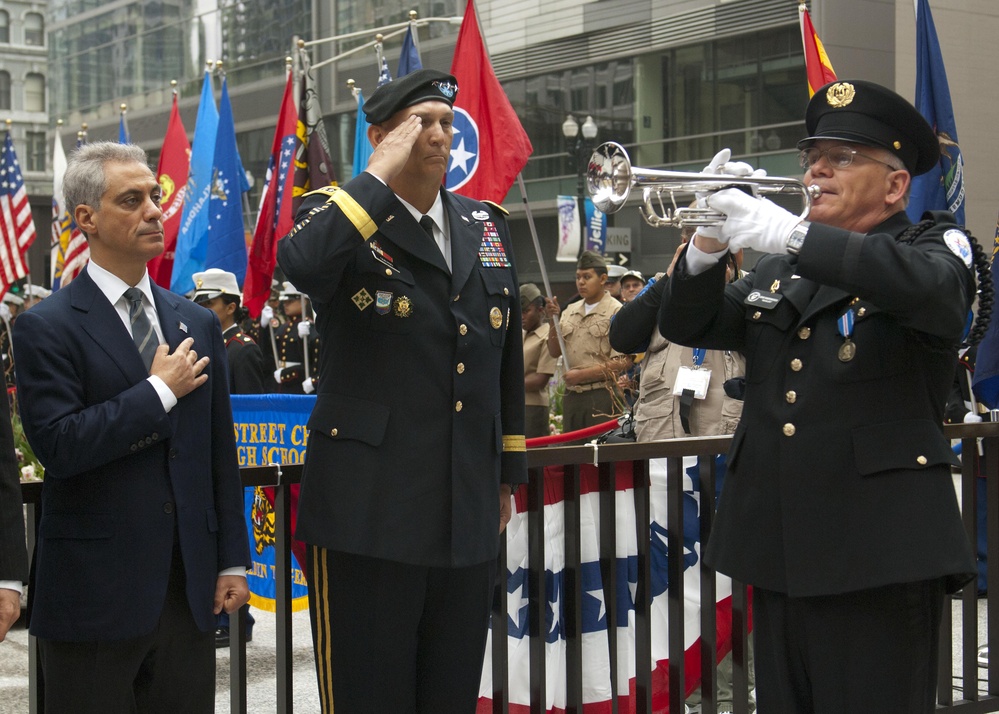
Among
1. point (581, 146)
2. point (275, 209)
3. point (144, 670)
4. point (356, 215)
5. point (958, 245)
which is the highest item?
point (581, 146)

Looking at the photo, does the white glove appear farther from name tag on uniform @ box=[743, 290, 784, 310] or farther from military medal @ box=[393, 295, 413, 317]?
military medal @ box=[393, 295, 413, 317]

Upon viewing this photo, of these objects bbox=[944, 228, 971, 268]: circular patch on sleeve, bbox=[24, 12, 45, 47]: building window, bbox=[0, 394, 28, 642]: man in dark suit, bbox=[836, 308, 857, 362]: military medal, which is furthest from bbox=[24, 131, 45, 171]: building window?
bbox=[944, 228, 971, 268]: circular patch on sleeve

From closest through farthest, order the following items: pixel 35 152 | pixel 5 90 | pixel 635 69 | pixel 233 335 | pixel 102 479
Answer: pixel 102 479 → pixel 233 335 → pixel 635 69 → pixel 35 152 → pixel 5 90

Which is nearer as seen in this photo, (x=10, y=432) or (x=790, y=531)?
(x=10, y=432)

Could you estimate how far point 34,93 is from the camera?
236 ft

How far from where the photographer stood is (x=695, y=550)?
468 centimetres

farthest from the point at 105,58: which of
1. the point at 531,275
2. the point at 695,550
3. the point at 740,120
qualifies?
the point at 695,550

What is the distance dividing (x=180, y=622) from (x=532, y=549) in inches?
59.3

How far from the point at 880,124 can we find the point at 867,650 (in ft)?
4.45

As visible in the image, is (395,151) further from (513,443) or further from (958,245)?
(958,245)

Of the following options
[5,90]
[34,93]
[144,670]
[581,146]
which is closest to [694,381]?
[144,670]

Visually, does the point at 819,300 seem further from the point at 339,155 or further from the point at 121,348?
the point at 339,155

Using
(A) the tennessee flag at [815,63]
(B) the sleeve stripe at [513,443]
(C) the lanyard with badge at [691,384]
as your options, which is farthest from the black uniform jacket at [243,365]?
(B) the sleeve stripe at [513,443]

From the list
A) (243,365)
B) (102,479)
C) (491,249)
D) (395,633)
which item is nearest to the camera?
(102,479)
